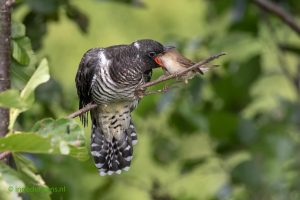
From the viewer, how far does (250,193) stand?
3.77 meters

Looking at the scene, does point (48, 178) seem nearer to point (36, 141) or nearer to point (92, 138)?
→ point (92, 138)

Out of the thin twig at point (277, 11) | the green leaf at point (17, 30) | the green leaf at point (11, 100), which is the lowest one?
the green leaf at point (11, 100)

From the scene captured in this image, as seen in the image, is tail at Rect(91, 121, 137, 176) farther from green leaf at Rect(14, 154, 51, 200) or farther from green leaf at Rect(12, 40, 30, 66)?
green leaf at Rect(14, 154, 51, 200)

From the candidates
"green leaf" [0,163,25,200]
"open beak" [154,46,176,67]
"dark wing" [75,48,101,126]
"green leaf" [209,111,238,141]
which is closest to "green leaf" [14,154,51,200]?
"green leaf" [0,163,25,200]

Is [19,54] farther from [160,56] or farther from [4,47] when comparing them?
[160,56]

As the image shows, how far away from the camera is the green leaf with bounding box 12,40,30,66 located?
222 cm

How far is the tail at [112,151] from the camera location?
132 inches

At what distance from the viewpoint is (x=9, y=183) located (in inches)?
59.1

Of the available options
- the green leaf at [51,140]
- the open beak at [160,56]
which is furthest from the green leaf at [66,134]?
the open beak at [160,56]

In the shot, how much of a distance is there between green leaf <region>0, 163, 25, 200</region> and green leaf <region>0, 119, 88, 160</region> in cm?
5

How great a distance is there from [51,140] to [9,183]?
114 mm

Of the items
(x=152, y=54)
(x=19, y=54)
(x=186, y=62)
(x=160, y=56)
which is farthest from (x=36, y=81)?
(x=152, y=54)

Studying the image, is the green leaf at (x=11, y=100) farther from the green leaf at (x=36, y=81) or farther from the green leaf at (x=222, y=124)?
the green leaf at (x=222, y=124)

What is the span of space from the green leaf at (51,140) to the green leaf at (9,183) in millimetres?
46
